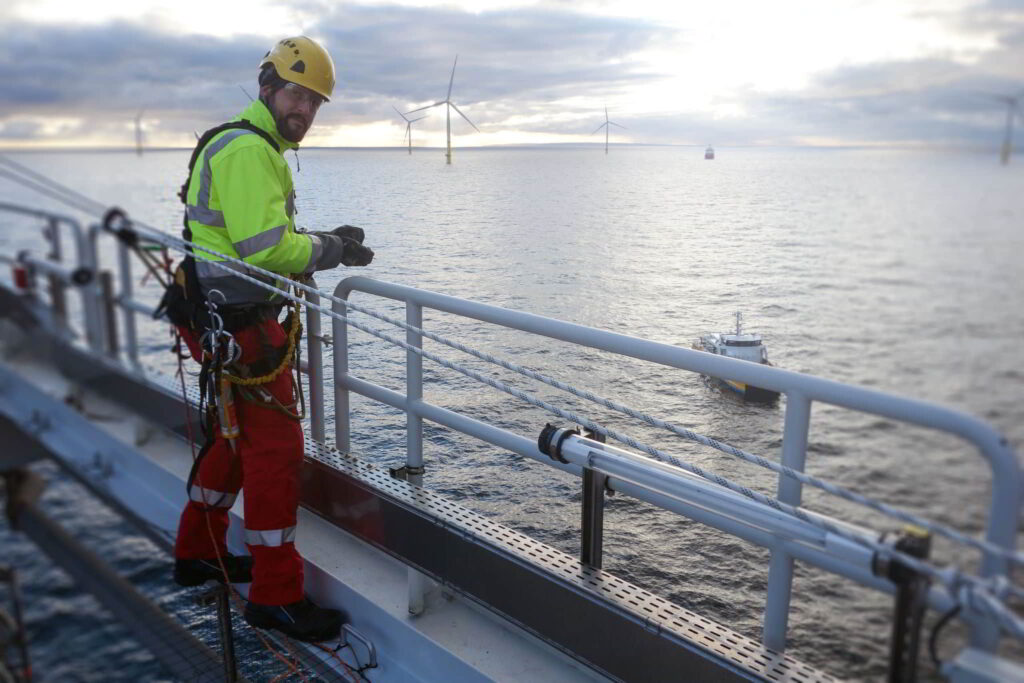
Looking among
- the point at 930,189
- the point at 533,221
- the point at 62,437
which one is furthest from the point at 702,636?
the point at 533,221

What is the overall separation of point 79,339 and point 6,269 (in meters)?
0.44

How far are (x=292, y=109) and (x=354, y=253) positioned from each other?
0.45m

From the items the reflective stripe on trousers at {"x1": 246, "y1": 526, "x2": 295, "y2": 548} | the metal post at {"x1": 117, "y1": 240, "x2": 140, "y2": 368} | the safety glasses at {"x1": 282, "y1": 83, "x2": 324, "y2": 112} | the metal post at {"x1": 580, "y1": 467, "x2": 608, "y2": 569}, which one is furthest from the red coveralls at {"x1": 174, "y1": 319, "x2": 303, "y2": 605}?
the metal post at {"x1": 117, "y1": 240, "x2": 140, "y2": 368}

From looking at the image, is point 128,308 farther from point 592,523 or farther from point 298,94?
point 592,523

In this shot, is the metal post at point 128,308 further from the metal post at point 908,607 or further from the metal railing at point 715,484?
the metal post at point 908,607

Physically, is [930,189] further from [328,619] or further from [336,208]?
[336,208]

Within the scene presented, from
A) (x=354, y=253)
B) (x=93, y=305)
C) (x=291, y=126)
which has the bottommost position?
(x=93, y=305)

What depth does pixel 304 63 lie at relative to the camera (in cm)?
234

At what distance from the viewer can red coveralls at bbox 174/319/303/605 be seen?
2.38 metres

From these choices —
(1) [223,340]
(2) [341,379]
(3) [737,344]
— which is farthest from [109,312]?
(3) [737,344]

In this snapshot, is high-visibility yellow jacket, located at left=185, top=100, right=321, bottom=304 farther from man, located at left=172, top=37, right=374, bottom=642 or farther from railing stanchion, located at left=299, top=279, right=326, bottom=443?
railing stanchion, located at left=299, top=279, right=326, bottom=443

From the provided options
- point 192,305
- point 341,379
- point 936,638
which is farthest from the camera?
point 341,379

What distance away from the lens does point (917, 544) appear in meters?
1.30

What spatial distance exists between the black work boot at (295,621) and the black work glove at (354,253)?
101cm
